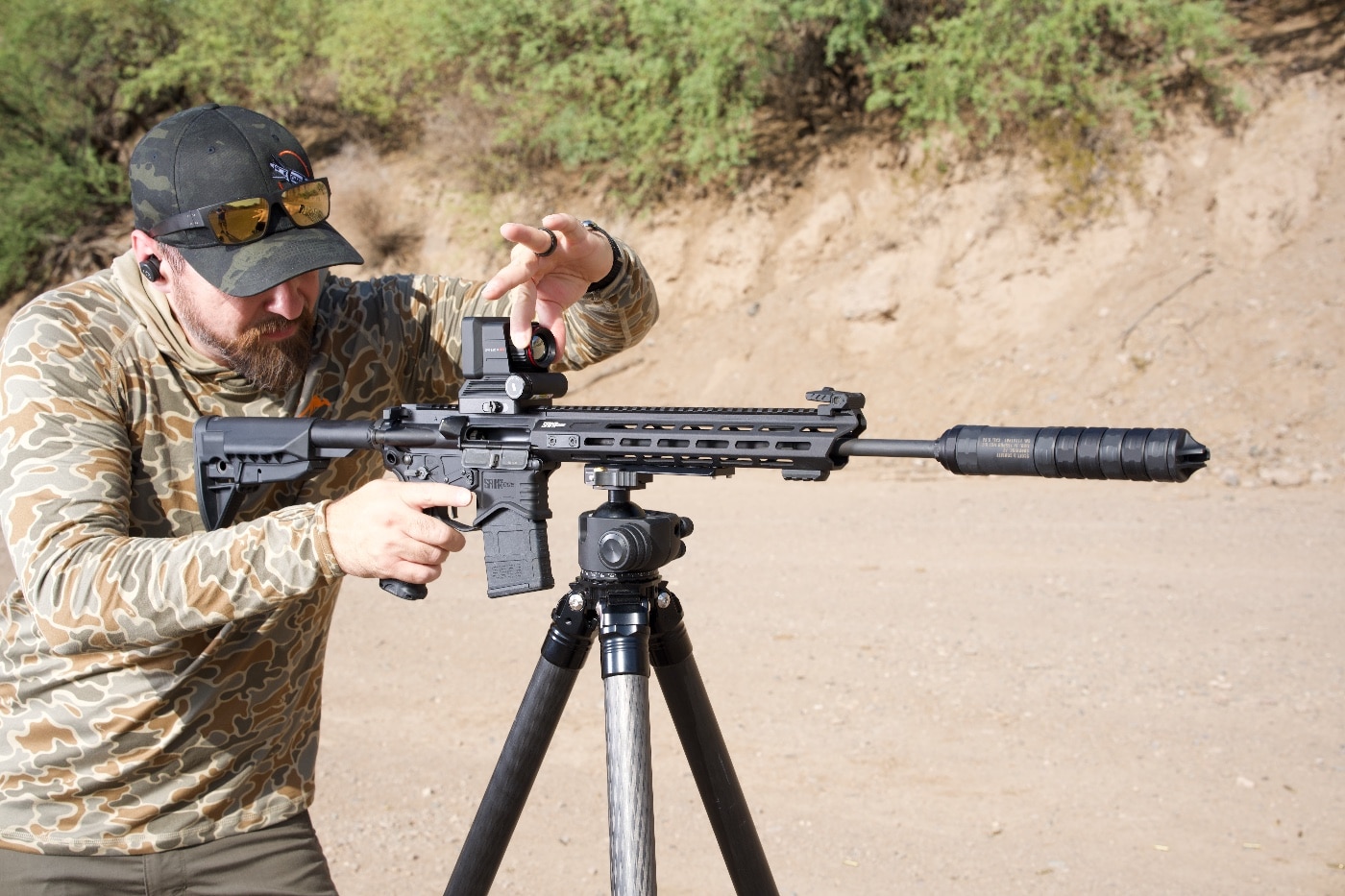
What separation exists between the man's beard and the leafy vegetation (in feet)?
33.7

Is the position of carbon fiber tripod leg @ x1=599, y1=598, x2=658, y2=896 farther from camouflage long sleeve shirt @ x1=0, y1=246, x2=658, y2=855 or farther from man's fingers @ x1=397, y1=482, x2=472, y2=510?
camouflage long sleeve shirt @ x1=0, y1=246, x2=658, y2=855

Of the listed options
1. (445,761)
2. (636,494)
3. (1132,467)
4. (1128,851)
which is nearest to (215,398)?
(1132,467)

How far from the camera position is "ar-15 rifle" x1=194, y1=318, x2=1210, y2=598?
6.97 ft

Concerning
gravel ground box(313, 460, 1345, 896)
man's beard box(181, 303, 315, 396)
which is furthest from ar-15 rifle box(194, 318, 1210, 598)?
gravel ground box(313, 460, 1345, 896)

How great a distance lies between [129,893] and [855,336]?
33.9 ft

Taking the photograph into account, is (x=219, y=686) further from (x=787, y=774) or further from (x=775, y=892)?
(x=787, y=774)

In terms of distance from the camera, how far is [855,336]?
1227 centimetres

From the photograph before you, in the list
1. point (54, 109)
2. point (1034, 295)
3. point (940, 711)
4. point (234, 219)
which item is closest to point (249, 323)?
point (234, 219)

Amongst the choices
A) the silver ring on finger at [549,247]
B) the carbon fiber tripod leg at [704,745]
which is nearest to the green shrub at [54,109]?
the silver ring on finger at [549,247]

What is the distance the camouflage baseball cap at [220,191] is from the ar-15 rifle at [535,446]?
311 mm

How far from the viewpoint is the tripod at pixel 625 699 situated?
230 cm

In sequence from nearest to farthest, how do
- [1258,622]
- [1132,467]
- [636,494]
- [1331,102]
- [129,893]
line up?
[1132,467] → [129,893] → [1258,622] → [636,494] → [1331,102]

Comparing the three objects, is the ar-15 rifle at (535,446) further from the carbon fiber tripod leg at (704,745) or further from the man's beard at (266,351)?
the carbon fiber tripod leg at (704,745)

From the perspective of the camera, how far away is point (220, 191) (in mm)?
2535
